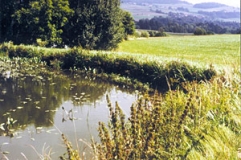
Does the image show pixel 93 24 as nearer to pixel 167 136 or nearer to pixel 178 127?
pixel 167 136

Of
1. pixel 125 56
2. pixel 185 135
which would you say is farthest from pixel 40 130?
pixel 125 56

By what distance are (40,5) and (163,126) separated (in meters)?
17.8

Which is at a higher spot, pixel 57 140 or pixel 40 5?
pixel 40 5

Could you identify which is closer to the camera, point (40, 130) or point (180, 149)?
point (180, 149)

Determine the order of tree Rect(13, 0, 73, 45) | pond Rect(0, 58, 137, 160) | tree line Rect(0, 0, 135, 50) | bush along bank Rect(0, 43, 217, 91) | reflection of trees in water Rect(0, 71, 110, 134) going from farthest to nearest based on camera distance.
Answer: tree line Rect(0, 0, 135, 50)
tree Rect(13, 0, 73, 45)
bush along bank Rect(0, 43, 217, 91)
reflection of trees in water Rect(0, 71, 110, 134)
pond Rect(0, 58, 137, 160)

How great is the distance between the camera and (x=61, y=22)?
2097 centimetres

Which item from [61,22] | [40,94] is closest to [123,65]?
[40,94]

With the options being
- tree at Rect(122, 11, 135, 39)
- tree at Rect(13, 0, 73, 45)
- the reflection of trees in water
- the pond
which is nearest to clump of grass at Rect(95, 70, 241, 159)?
the pond

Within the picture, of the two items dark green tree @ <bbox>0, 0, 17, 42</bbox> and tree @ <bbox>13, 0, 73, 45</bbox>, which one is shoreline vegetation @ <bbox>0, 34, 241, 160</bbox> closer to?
tree @ <bbox>13, 0, 73, 45</bbox>

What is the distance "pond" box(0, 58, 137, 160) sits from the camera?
6.17 metres

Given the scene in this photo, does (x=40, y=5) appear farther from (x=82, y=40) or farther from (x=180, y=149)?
(x=180, y=149)

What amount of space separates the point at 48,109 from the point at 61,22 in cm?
1315

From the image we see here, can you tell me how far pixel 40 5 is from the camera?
66.4 ft

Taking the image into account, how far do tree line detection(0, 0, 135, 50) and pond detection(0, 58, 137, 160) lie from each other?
600 centimetres
